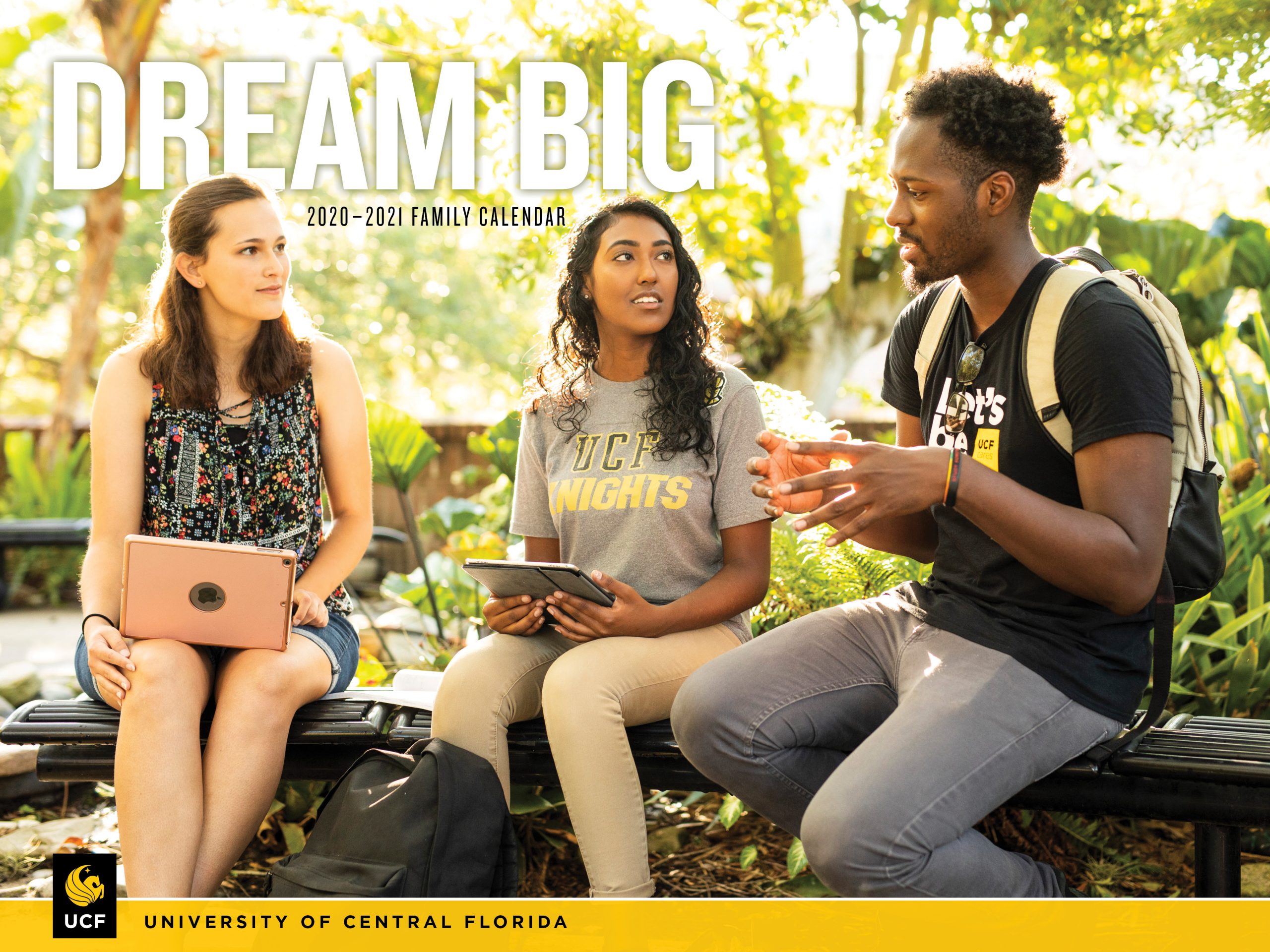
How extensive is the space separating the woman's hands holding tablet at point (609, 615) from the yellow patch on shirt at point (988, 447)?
0.77 meters

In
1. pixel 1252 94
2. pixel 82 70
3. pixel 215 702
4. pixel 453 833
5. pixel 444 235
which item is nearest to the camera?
pixel 453 833

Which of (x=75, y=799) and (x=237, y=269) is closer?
(x=237, y=269)

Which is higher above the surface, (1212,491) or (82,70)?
(82,70)

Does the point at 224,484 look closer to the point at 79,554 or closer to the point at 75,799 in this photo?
the point at 75,799

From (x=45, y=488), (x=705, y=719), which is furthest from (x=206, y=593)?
(x=45, y=488)

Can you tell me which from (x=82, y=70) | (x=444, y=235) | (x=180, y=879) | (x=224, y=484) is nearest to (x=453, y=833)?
(x=180, y=879)

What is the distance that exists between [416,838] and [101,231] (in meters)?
7.37

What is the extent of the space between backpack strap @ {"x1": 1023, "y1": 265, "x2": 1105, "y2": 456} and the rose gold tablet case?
1549 mm

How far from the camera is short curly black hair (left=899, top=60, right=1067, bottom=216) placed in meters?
2.15

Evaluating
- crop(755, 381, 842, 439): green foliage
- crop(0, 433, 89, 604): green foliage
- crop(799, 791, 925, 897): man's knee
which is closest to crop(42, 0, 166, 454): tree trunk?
crop(0, 433, 89, 604): green foliage

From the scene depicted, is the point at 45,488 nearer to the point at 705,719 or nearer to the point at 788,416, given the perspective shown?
the point at 788,416

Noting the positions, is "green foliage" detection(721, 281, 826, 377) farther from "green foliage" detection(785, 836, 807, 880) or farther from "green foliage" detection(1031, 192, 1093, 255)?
"green foliage" detection(785, 836, 807, 880)

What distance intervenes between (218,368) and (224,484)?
0.30m

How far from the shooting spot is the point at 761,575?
256 centimetres
